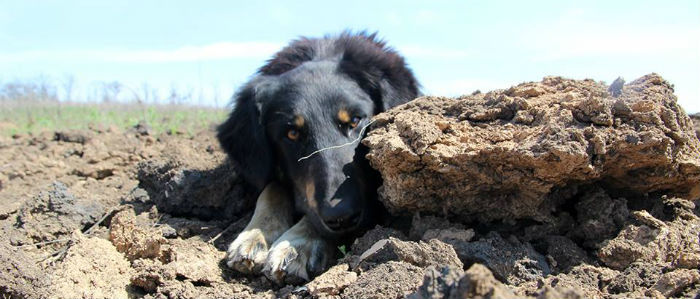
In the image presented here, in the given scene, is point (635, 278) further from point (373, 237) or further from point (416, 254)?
point (373, 237)

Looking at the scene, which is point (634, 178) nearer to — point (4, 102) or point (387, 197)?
point (387, 197)

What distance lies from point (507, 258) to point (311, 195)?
1.35 metres

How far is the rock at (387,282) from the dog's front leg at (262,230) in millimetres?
1013

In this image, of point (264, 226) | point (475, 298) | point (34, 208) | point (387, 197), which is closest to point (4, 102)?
point (34, 208)

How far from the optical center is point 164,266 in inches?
119

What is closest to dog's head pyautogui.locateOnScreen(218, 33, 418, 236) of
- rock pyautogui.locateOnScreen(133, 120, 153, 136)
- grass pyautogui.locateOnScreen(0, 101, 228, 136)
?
rock pyautogui.locateOnScreen(133, 120, 153, 136)

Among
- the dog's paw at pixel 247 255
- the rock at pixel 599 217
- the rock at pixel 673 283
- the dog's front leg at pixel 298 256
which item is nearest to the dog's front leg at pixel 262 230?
the dog's paw at pixel 247 255

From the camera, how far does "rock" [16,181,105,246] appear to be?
3867 mm

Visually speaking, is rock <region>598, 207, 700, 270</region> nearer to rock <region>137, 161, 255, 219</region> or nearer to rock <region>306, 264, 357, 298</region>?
rock <region>306, 264, 357, 298</region>

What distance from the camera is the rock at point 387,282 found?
2257mm

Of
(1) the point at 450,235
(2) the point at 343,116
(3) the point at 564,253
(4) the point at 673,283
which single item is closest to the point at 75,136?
(2) the point at 343,116

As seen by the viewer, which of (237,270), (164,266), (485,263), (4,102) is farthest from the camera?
(4,102)

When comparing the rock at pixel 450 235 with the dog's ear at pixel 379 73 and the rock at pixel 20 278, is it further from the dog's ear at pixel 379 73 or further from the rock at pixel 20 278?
the rock at pixel 20 278

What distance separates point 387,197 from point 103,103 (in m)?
16.4
